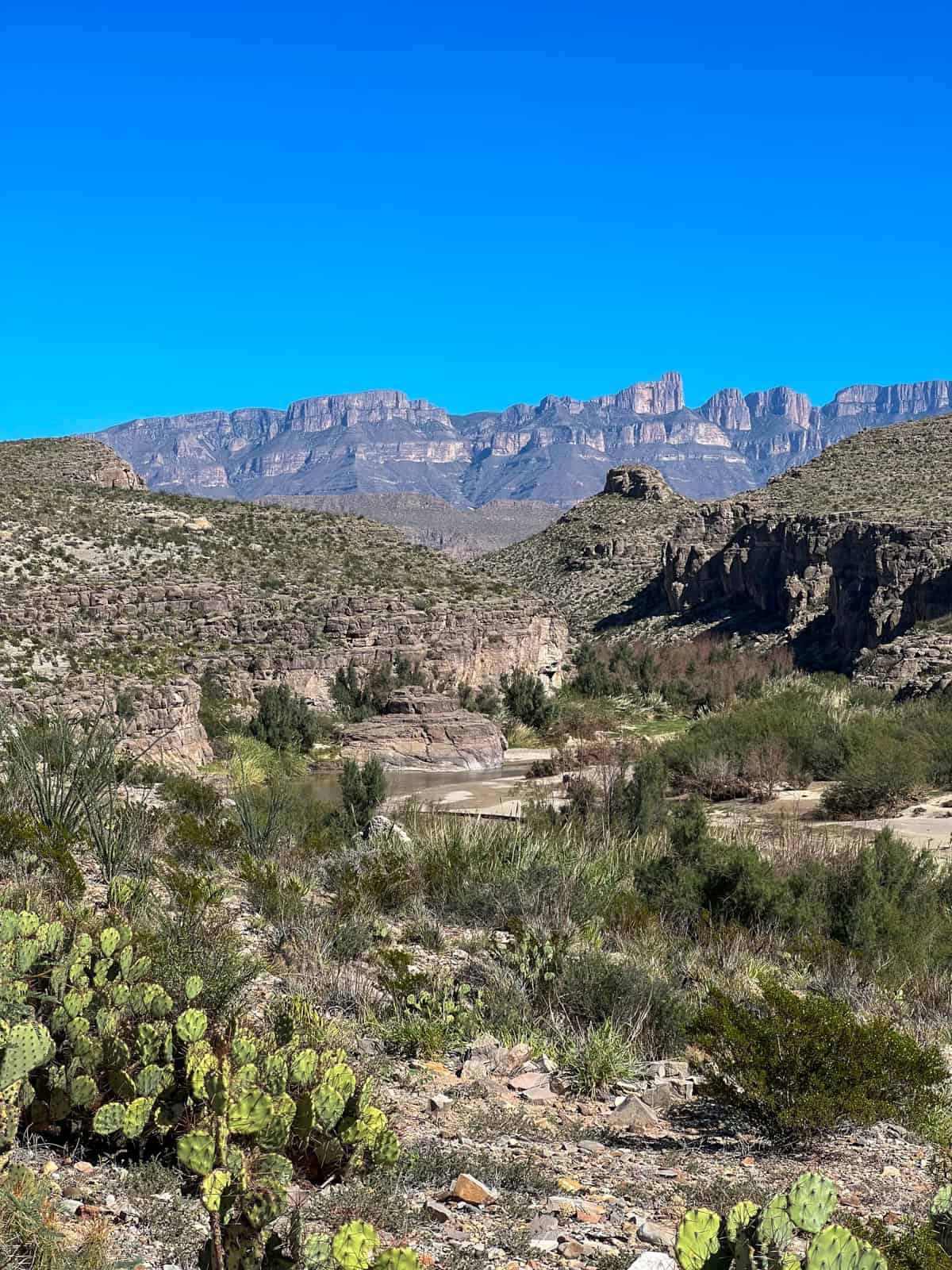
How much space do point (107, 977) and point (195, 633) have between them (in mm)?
30551

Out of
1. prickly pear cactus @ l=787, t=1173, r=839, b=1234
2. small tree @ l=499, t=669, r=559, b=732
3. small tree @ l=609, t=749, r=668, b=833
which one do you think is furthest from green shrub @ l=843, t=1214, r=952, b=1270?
small tree @ l=499, t=669, r=559, b=732

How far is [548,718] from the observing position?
1375 inches

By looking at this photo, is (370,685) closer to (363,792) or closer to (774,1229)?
(363,792)

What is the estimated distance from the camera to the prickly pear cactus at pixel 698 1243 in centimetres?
327

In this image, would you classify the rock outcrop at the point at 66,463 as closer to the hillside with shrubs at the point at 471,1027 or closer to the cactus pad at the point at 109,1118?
the hillside with shrubs at the point at 471,1027

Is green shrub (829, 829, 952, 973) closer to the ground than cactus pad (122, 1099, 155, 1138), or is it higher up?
closer to the ground

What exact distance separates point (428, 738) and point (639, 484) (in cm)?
5901

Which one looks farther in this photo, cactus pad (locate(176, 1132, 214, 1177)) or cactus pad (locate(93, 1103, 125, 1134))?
cactus pad (locate(93, 1103, 125, 1134))

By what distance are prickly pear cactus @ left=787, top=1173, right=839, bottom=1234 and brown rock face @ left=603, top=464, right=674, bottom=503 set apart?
8152 cm

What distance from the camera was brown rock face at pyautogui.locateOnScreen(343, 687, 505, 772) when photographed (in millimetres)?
29203

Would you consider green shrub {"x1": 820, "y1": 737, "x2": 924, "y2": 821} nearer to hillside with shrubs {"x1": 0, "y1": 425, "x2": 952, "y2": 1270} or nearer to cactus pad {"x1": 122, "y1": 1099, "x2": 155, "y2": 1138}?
hillside with shrubs {"x1": 0, "y1": 425, "x2": 952, "y2": 1270}

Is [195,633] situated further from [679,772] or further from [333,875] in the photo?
[333,875]

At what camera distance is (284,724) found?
30.8 m

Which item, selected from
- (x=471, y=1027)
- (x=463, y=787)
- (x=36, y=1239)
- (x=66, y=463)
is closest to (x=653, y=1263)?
(x=36, y=1239)
